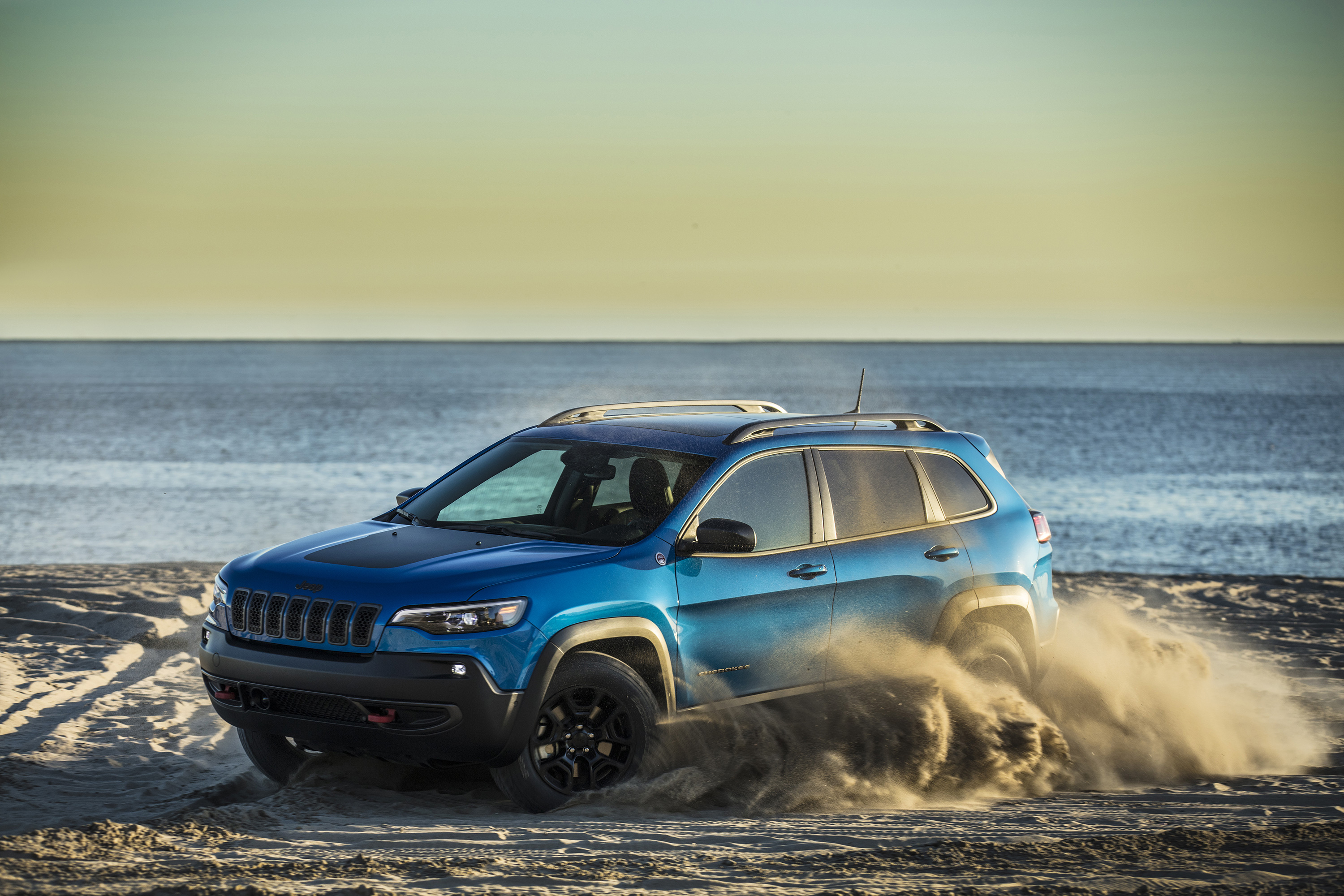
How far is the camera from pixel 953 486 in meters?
7.21

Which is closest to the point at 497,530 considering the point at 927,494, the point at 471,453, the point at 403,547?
the point at 403,547

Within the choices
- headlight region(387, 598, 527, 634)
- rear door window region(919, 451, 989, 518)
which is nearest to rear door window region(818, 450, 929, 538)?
rear door window region(919, 451, 989, 518)

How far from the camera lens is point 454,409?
265 ft

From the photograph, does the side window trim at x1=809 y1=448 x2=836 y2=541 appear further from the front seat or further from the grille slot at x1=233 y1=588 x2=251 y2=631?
the grille slot at x1=233 y1=588 x2=251 y2=631

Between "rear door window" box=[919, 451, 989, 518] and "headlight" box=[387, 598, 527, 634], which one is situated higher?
"rear door window" box=[919, 451, 989, 518]

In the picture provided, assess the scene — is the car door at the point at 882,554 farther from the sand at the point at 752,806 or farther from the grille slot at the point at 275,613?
the grille slot at the point at 275,613

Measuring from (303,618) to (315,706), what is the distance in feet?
1.24

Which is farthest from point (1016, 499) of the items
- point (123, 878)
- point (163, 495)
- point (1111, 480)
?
point (1111, 480)

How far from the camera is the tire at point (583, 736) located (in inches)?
217

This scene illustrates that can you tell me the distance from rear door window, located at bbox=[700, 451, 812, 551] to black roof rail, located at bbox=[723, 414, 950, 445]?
15 cm

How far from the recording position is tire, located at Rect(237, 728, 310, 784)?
245 inches

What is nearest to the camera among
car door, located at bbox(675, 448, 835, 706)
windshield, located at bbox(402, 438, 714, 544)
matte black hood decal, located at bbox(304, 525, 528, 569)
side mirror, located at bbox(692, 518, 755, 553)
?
matte black hood decal, located at bbox(304, 525, 528, 569)

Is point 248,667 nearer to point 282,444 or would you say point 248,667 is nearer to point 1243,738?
point 1243,738

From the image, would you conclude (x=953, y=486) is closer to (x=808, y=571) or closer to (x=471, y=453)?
(x=808, y=571)
